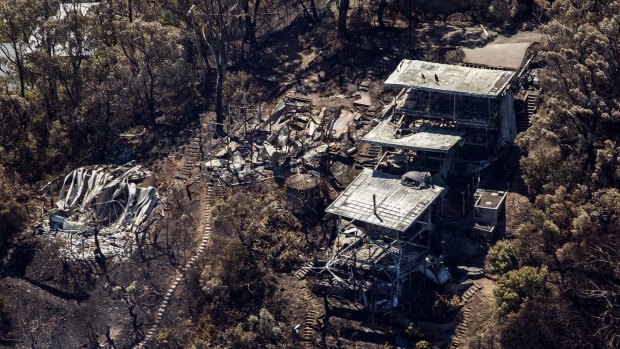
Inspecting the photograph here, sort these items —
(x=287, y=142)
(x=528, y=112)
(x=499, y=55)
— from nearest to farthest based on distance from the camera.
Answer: (x=528, y=112) < (x=287, y=142) < (x=499, y=55)

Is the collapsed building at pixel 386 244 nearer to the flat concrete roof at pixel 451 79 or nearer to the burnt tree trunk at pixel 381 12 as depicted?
the flat concrete roof at pixel 451 79

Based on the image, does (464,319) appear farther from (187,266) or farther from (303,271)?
(187,266)

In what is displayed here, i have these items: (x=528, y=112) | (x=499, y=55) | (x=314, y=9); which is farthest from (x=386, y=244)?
(x=314, y=9)

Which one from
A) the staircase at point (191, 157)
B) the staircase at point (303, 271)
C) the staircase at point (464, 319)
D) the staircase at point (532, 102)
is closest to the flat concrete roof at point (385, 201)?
the staircase at point (303, 271)

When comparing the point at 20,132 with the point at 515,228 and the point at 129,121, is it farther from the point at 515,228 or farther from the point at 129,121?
the point at 515,228

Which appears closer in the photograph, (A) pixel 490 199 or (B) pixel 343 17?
(A) pixel 490 199

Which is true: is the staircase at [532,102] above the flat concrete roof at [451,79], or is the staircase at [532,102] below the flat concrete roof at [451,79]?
below

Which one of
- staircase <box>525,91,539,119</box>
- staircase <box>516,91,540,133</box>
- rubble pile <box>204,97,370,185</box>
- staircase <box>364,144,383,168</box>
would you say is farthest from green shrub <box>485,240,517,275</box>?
rubble pile <box>204,97,370,185</box>
